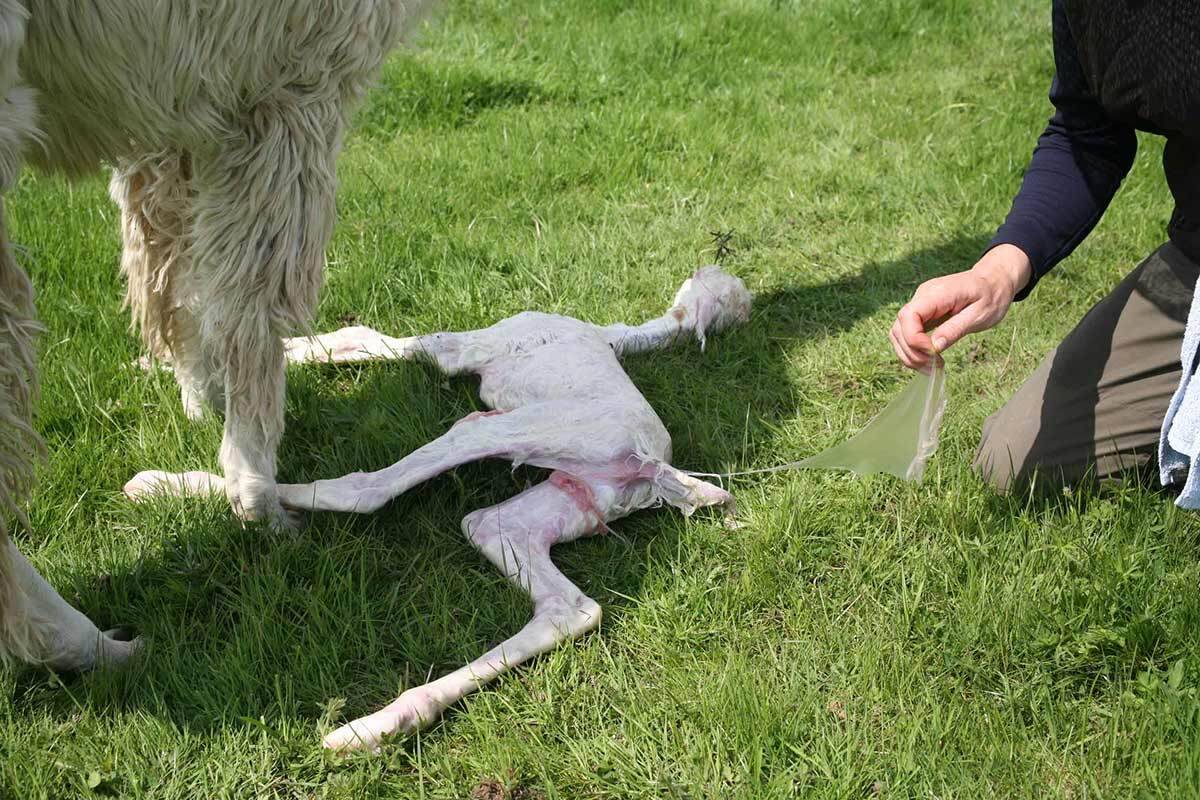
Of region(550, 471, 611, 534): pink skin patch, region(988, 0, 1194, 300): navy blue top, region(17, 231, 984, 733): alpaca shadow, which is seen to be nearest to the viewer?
region(17, 231, 984, 733): alpaca shadow

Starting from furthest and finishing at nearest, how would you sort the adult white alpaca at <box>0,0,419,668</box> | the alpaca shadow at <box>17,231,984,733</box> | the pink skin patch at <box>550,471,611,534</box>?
the pink skin patch at <box>550,471,611,534</box> < the alpaca shadow at <box>17,231,984,733</box> < the adult white alpaca at <box>0,0,419,668</box>

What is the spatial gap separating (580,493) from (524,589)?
333 mm

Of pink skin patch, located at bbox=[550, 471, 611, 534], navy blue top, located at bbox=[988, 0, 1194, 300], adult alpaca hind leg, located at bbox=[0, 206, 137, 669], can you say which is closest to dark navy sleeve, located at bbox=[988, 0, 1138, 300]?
navy blue top, located at bbox=[988, 0, 1194, 300]

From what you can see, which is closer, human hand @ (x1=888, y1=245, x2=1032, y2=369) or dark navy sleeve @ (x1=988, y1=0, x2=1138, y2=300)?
human hand @ (x1=888, y1=245, x2=1032, y2=369)

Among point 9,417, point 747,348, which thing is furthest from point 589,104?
point 9,417

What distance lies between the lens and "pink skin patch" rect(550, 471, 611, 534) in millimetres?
2900

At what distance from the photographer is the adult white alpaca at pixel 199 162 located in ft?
6.63

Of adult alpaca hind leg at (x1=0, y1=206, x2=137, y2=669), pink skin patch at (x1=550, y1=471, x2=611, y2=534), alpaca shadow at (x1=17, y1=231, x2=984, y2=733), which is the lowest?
alpaca shadow at (x1=17, y1=231, x2=984, y2=733)

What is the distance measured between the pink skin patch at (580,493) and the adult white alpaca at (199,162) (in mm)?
769

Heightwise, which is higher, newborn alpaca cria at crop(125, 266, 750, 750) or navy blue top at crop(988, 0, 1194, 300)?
navy blue top at crop(988, 0, 1194, 300)

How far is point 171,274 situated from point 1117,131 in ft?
8.82

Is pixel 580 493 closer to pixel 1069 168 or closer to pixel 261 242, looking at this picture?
pixel 261 242

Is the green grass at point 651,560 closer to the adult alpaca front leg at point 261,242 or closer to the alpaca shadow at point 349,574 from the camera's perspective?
the alpaca shadow at point 349,574

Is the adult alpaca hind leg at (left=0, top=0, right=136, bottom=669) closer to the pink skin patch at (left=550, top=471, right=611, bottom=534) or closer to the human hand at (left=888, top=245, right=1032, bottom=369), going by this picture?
the pink skin patch at (left=550, top=471, right=611, bottom=534)
